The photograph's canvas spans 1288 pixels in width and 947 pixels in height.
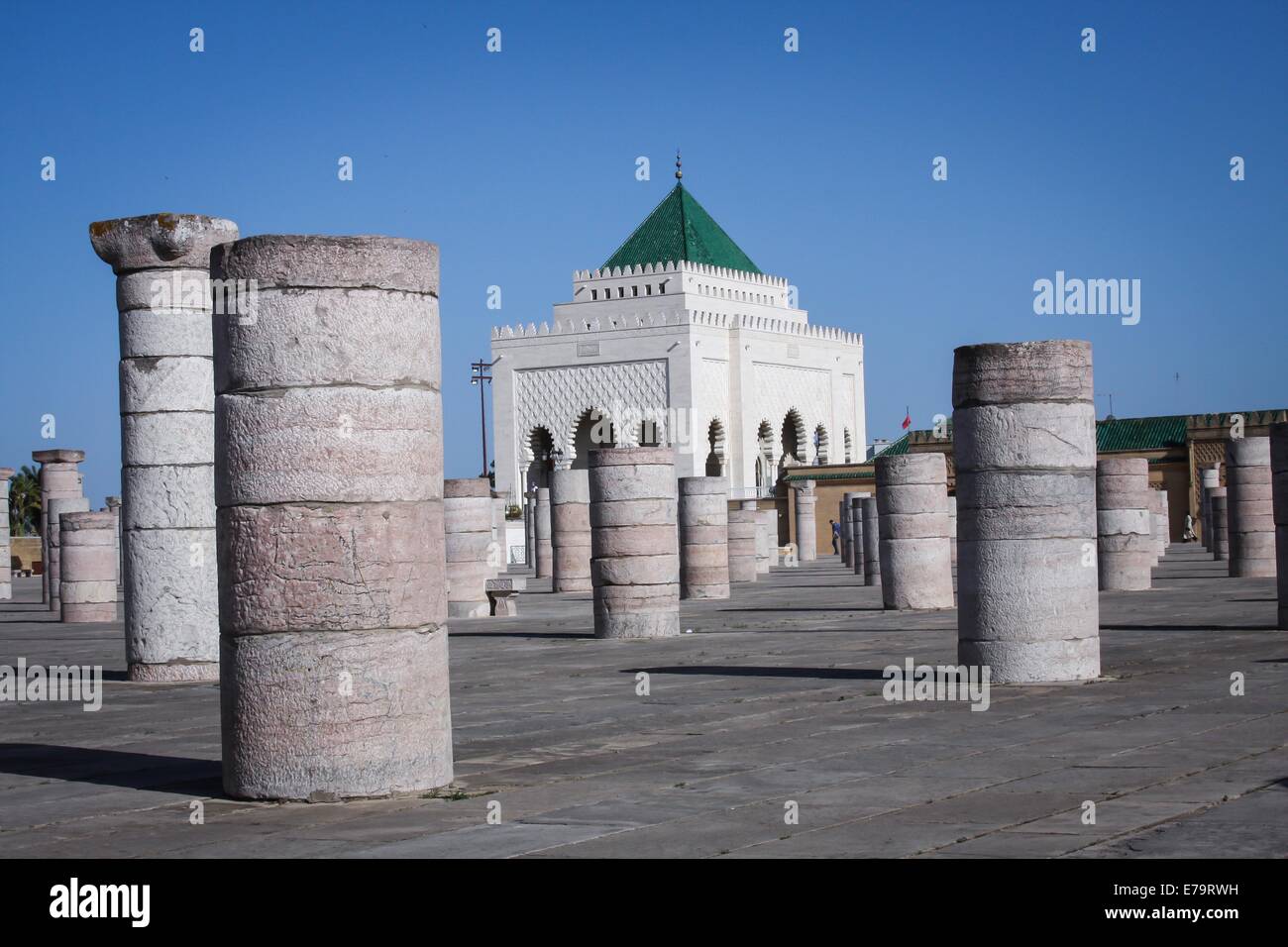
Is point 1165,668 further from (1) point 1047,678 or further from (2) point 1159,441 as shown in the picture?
(2) point 1159,441

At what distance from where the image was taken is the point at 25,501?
57594 mm

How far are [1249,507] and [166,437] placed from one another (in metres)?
13.6

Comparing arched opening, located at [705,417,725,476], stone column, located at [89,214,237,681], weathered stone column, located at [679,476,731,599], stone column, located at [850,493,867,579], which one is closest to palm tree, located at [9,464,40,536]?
arched opening, located at [705,417,725,476]

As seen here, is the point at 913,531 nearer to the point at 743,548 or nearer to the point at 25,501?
the point at 743,548

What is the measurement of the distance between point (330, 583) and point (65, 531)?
14262 mm

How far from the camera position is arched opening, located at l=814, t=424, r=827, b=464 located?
193 feet

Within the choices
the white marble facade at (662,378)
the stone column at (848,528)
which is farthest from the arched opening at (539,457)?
the stone column at (848,528)

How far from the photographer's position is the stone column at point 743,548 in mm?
25703

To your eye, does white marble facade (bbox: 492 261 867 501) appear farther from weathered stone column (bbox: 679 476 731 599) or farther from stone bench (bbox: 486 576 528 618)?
stone bench (bbox: 486 576 528 618)

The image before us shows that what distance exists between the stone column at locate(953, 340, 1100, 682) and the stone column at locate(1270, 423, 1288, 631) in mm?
3854

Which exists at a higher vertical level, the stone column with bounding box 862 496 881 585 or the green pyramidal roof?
the green pyramidal roof

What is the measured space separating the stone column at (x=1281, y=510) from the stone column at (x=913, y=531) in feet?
13.6

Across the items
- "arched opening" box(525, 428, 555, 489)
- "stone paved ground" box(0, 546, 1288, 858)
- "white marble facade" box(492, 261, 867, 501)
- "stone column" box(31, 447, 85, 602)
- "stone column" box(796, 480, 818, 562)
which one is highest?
"white marble facade" box(492, 261, 867, 501)

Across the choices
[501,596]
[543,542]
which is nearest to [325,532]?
[501,596]
